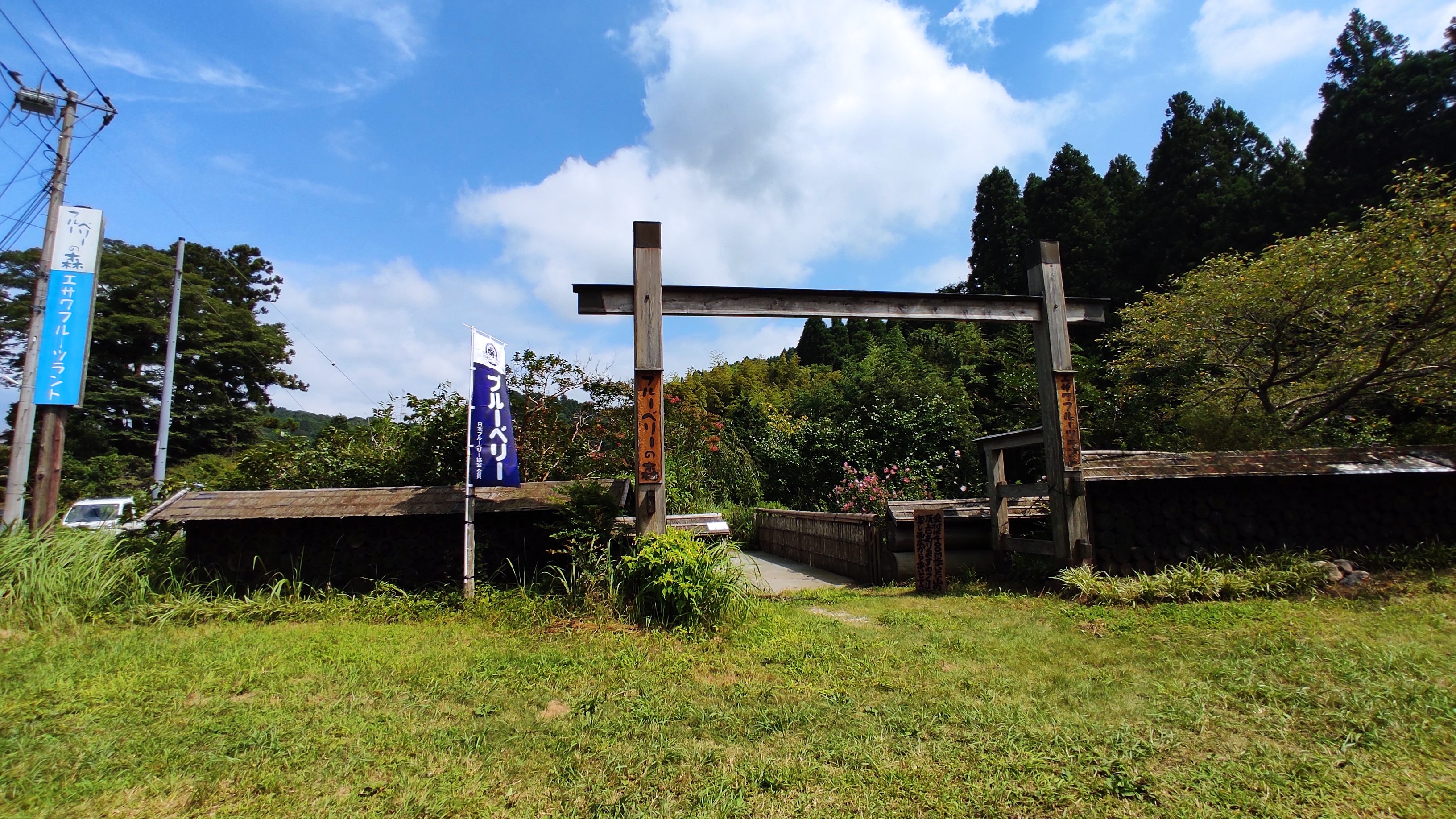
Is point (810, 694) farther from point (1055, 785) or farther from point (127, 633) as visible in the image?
point (127, 633)

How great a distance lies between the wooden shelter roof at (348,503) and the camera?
6156 millimetres

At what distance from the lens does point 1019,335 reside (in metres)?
18.6

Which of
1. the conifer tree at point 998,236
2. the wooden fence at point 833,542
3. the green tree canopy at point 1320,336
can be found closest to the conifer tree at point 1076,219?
the conifer tree at point 998,236

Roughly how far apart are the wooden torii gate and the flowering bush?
362cm

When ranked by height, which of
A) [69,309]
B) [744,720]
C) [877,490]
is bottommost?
[744,720]

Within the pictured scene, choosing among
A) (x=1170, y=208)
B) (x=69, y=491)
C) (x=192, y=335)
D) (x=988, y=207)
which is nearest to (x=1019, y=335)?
(x=1170, y=208)

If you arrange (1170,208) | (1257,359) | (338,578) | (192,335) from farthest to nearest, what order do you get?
(192,335), (1170,208), (1257,359), (338,578)

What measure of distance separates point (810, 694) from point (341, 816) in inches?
93.1

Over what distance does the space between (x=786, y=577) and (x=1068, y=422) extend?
14.7ft

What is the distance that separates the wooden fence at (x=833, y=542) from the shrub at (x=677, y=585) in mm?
3510

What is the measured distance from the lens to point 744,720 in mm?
3480

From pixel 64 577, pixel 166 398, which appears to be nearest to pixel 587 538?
pixel 64 577

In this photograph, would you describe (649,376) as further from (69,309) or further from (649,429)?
(69,309)

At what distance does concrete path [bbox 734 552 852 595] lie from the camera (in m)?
8.20
